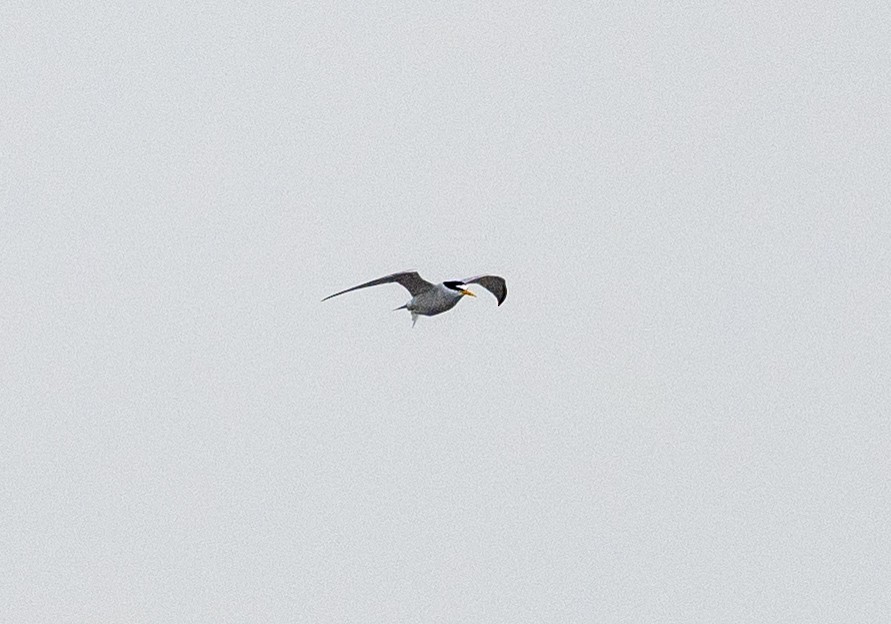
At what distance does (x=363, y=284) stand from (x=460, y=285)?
3999mm

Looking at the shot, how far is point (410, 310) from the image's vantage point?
1778 inches

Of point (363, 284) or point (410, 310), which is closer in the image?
point (363, 284)

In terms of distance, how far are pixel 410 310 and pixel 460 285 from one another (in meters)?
1.51

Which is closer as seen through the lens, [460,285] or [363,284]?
[363,284]

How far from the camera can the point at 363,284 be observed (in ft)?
135

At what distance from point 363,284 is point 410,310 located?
416 cm

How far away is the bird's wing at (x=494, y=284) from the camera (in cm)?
4531

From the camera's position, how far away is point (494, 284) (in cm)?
4594

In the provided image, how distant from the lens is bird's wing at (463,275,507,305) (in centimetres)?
4531
